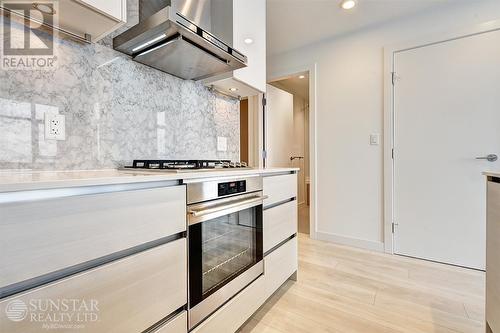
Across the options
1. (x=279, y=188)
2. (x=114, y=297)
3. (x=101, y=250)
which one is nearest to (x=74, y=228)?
(x=101, y=250)

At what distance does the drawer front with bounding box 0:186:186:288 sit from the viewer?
0.53m

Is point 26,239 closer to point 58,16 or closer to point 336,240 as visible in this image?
point 58,16

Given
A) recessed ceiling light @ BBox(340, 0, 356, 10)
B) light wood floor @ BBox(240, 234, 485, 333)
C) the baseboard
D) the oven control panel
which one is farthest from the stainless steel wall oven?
recessed ceiling light @ BBox(340, 0, 356, 10)

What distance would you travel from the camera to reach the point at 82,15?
96 centimetres

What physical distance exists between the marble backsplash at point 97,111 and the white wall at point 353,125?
165 cm

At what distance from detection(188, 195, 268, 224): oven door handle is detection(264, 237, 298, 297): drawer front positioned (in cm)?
39

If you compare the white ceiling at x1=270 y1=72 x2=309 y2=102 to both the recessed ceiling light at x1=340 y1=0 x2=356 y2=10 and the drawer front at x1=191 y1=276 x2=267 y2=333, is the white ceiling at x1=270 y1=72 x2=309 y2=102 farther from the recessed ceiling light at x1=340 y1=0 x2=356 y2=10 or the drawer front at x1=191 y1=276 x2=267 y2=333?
the drawer front at x1=191 y1=276 x2=267 y2=333

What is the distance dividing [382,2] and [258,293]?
8.65 ft

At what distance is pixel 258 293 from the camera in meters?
1.38

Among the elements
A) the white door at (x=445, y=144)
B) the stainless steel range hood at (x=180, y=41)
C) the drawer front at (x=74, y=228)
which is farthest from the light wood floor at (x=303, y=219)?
the drawer front at (x=74, y=228)

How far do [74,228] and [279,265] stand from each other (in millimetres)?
1292

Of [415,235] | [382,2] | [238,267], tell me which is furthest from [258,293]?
[382,2]

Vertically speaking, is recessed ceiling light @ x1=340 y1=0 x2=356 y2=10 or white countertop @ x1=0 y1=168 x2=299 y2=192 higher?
recessed ceiling light @ x1=340 y1=0 x2=356 y2=10

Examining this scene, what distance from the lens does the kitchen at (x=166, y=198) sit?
0.63 metres
